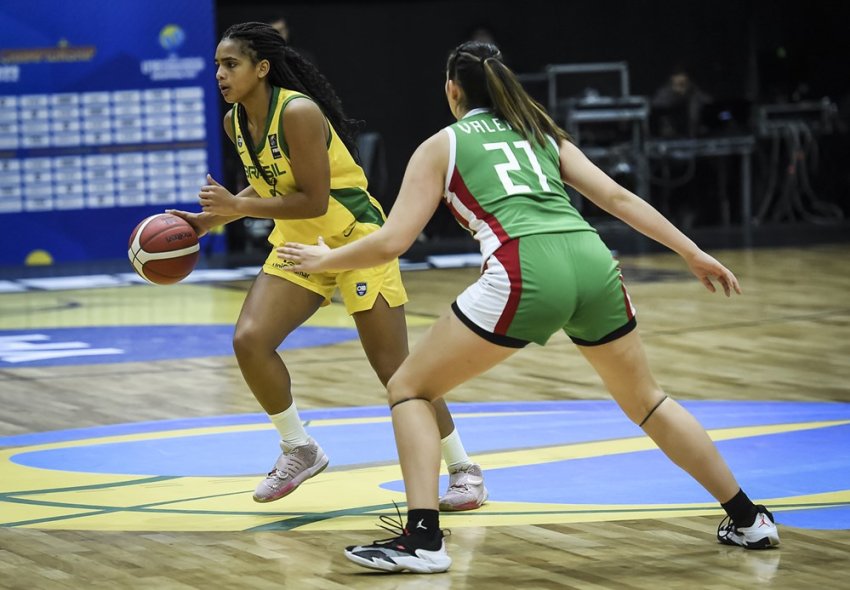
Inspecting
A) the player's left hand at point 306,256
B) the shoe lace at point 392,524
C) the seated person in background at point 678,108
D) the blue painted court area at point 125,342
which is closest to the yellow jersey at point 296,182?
the player's left hand at point 306,256

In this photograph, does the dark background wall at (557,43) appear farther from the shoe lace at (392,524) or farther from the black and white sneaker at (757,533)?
the black and white sneaker at (757,533)

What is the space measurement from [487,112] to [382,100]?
12.3m

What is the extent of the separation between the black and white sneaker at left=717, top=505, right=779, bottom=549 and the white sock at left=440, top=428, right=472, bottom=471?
1.01m

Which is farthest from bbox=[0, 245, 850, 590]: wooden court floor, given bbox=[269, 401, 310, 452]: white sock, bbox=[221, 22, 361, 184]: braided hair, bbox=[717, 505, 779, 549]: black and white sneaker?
bbox=[221, 22, 361, 184]: braided hair

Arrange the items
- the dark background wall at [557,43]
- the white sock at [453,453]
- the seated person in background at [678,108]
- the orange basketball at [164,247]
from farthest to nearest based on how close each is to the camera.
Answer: the seated person in background at [678,108]
the dark background wall at [557,43]
the orange basketball at [164,247]
the white sock at [453,453]

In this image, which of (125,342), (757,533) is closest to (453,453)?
(757,533)

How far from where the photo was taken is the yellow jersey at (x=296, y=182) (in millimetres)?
4816

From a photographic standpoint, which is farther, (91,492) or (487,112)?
(91,492)

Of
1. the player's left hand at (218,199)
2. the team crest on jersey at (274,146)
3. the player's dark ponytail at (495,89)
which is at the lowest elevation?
the player's left hand at (218,199)

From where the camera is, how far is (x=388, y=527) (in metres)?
4.49

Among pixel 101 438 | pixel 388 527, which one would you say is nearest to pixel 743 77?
pixel 101 438

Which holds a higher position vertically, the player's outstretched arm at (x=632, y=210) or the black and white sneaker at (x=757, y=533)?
the player's outstretched arm at (x=632, y=210)

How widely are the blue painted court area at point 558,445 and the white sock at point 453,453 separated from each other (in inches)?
7.1

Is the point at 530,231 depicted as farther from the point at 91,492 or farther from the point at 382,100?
the point at 382,100
